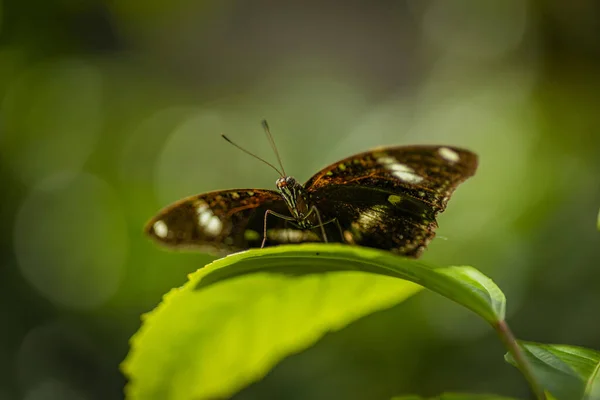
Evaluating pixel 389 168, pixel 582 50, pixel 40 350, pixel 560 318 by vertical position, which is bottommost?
pixel 40 350

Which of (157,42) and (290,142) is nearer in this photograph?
(290,142)

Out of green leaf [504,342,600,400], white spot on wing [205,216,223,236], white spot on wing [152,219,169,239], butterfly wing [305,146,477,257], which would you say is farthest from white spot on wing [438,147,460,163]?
white spot on wing [152,219,169,239]

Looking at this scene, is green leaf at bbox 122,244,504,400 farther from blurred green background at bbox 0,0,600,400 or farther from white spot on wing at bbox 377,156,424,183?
white spot on wing at bbox 377,156,424,183

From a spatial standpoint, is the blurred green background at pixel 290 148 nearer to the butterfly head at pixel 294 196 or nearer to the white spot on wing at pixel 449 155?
the butterfly head at pixel 294 196

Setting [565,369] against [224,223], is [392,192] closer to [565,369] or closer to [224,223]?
[224,223]

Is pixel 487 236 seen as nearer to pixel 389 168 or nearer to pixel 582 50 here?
pixel 389 168

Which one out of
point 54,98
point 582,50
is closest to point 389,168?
point 582,50
